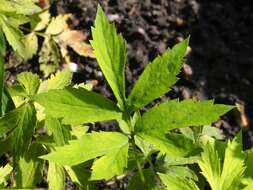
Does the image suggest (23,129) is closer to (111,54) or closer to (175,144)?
(111,54)

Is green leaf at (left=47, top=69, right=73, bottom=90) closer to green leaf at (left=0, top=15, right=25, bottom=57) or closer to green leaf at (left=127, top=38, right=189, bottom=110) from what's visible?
green leaf at (left=0, top=15, right=25, bottom=57)

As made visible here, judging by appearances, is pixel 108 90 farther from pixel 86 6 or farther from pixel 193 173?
pixel 193 173

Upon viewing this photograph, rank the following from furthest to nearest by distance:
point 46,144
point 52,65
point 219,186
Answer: point 52,65 < point 46,144 < point 219,186

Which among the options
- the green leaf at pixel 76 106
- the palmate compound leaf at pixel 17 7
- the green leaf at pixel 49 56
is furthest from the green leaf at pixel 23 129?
the green leaf at pixel 49 56

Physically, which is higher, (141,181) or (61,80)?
(61,80)

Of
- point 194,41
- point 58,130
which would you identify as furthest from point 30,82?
point 194,41

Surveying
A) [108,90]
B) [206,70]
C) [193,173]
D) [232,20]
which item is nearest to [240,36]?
[232,20]

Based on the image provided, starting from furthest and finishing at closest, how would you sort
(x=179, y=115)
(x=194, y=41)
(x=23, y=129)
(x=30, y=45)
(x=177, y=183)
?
1. (x=194, y=41)
2. (x=30, y=45)
3. (x=23, y=129)
4. (x=177, y=183)
5. (x=179, y=115)

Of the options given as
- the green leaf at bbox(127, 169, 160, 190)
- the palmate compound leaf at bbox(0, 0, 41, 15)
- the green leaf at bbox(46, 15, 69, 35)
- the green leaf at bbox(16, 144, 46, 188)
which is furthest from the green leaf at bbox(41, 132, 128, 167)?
the green leaf at bbox(46, 15, 69, 35)

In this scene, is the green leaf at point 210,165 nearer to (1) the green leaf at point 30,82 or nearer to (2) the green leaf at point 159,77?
(2) the green leaf at point 159,77
